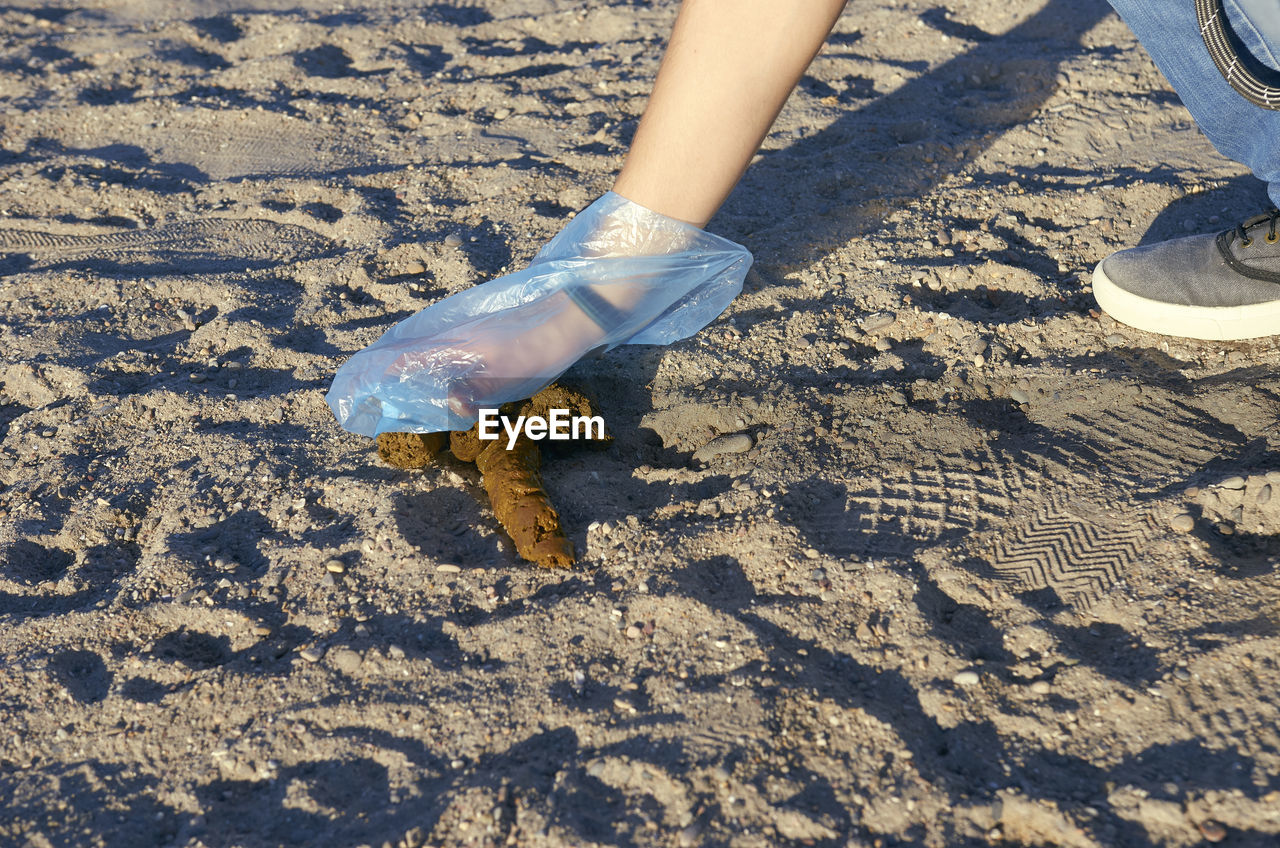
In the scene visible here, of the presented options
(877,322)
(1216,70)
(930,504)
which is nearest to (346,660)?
(930,504)

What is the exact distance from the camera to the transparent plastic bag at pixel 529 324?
205 centimetres

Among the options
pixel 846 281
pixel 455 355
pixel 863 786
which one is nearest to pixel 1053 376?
pixel 846 281

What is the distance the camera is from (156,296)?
2.65 m

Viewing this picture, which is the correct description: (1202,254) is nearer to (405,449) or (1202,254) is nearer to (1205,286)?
(1205,286)

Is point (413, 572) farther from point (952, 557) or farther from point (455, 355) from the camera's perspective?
point (952, 557)

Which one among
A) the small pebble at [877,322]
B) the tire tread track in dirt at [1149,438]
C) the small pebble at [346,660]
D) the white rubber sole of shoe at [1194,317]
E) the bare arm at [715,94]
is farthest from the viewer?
the small pebble at [877,322]

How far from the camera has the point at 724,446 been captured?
6.89ft

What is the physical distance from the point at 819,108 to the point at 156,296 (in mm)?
2274

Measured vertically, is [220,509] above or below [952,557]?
below

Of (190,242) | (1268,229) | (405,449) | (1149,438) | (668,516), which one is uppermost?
(1268,229)

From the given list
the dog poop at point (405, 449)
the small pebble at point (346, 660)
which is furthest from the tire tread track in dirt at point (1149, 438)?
the small pebble at point (346, 660)

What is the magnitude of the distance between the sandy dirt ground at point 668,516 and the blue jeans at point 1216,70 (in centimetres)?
46

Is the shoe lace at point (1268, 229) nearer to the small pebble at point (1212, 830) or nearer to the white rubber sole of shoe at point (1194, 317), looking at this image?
the white rubber sole of shoe at point (1194, 317)

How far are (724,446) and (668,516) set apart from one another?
267 mm
